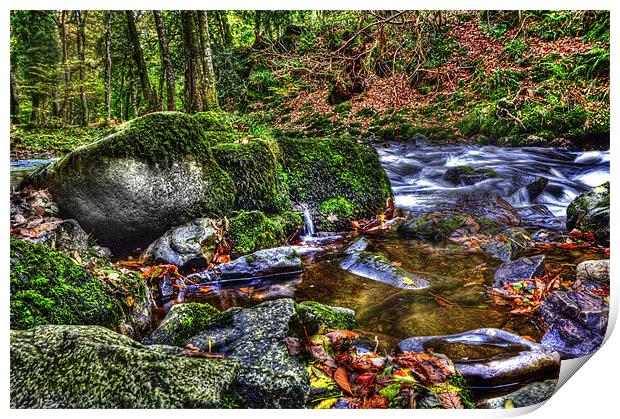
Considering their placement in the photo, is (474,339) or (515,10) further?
(515,10)

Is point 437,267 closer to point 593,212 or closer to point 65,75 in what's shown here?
point 593,212

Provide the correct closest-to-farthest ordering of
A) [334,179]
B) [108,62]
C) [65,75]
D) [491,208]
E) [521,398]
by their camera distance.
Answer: [521,398] → [65,75] → [108,62] → [491,208] → [334,179]

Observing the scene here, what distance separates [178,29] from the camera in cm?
231

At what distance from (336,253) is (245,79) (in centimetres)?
136

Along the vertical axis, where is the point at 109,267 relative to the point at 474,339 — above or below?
above

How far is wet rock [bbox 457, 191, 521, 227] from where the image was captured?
8.55 ft

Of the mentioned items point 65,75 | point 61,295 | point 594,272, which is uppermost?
point 65,75

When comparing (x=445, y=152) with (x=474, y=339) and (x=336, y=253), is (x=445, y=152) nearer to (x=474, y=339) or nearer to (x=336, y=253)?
(x=336, y=253)

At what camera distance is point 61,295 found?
1745 millimetres

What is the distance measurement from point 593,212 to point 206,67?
8.49 feet

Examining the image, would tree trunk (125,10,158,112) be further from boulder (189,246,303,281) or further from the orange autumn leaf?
the orange autumn leaf

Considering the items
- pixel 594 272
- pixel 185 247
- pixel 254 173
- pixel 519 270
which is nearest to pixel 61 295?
pixel 185 247

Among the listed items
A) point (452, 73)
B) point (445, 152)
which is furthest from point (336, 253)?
point (452, 73)
